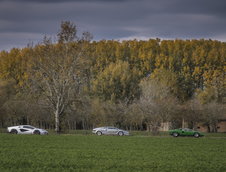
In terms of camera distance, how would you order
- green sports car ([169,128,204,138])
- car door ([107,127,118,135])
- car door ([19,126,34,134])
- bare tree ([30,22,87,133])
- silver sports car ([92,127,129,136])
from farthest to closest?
bare tree ([30,22,87,133]) < car door ([107,127,118,135]) < silver sports car ([92,127,129,136]) < green sports car ([169,128,204,138]) < car door ([19,126,34,134])

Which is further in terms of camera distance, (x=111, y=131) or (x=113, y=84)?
(x=113, y=84)

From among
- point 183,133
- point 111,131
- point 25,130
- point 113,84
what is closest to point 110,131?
point 111,131

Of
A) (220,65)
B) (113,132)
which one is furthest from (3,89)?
(220,65)

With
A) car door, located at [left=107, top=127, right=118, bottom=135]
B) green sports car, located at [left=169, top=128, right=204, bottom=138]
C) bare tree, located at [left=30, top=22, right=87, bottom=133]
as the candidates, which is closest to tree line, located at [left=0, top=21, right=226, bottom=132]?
bare tree, located at [left=30, top=22, right=87, bottom=133]

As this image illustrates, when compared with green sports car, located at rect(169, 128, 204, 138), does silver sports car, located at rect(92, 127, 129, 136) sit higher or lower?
higher

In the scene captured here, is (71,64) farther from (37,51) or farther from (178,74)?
(178,74)

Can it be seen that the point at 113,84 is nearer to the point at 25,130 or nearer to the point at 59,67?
the point at 59,67

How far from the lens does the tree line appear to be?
6081cm

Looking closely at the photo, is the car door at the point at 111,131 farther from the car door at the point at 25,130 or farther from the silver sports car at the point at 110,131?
the car door at the point at 25,130

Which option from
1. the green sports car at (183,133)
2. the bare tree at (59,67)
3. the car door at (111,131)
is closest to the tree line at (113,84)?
the bare tree at (59,67)

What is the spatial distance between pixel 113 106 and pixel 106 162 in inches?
2354

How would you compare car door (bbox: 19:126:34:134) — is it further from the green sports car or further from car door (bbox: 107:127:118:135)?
the green sports car

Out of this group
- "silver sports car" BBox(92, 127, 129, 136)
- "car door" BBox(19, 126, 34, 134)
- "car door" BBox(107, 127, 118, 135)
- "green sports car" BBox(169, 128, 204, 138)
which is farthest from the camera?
"car door" BBox(107, 127, 118, 135)

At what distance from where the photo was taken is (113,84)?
85.8m
